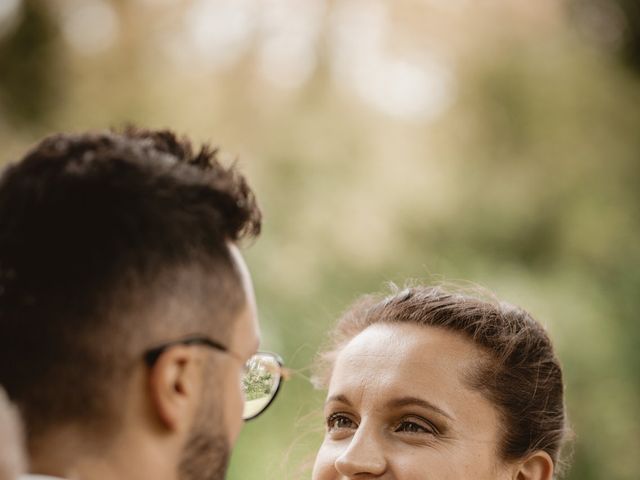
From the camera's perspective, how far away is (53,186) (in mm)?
1737

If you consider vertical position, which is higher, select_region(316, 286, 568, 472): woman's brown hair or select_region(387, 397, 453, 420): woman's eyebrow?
select_region(316, 286, 568, 472): woman's brown hair

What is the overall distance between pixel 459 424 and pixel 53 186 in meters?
1.43

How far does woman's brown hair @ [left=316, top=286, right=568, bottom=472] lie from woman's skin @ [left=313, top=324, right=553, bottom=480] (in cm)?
4

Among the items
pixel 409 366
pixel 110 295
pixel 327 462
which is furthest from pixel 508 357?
pixel 110 295

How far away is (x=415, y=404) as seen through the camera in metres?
2.66

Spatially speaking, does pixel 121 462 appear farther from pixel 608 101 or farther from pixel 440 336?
pixel 608 101

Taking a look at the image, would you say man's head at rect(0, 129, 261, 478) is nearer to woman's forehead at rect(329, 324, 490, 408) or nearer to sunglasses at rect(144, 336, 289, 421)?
sunglasses at rect(144, 336, 289, 421)

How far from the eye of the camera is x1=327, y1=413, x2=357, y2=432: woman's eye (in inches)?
109

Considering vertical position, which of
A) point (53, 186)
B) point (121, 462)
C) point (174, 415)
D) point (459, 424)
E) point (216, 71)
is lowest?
point (121, 462)

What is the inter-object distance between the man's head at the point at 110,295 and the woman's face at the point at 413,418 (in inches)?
34.6

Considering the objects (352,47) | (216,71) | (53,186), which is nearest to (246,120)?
(216,71)

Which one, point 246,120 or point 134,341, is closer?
point 134,341

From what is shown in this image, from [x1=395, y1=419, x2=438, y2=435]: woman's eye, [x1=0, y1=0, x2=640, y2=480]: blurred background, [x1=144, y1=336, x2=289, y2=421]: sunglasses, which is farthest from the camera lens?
[x1=0, y1=0, x2=640, y2=480]: blurred background

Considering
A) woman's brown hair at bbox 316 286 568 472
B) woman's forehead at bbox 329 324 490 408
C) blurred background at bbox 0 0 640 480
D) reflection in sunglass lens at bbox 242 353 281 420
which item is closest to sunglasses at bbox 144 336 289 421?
reflection in sunglass lens at bbox 242 353 281 420
